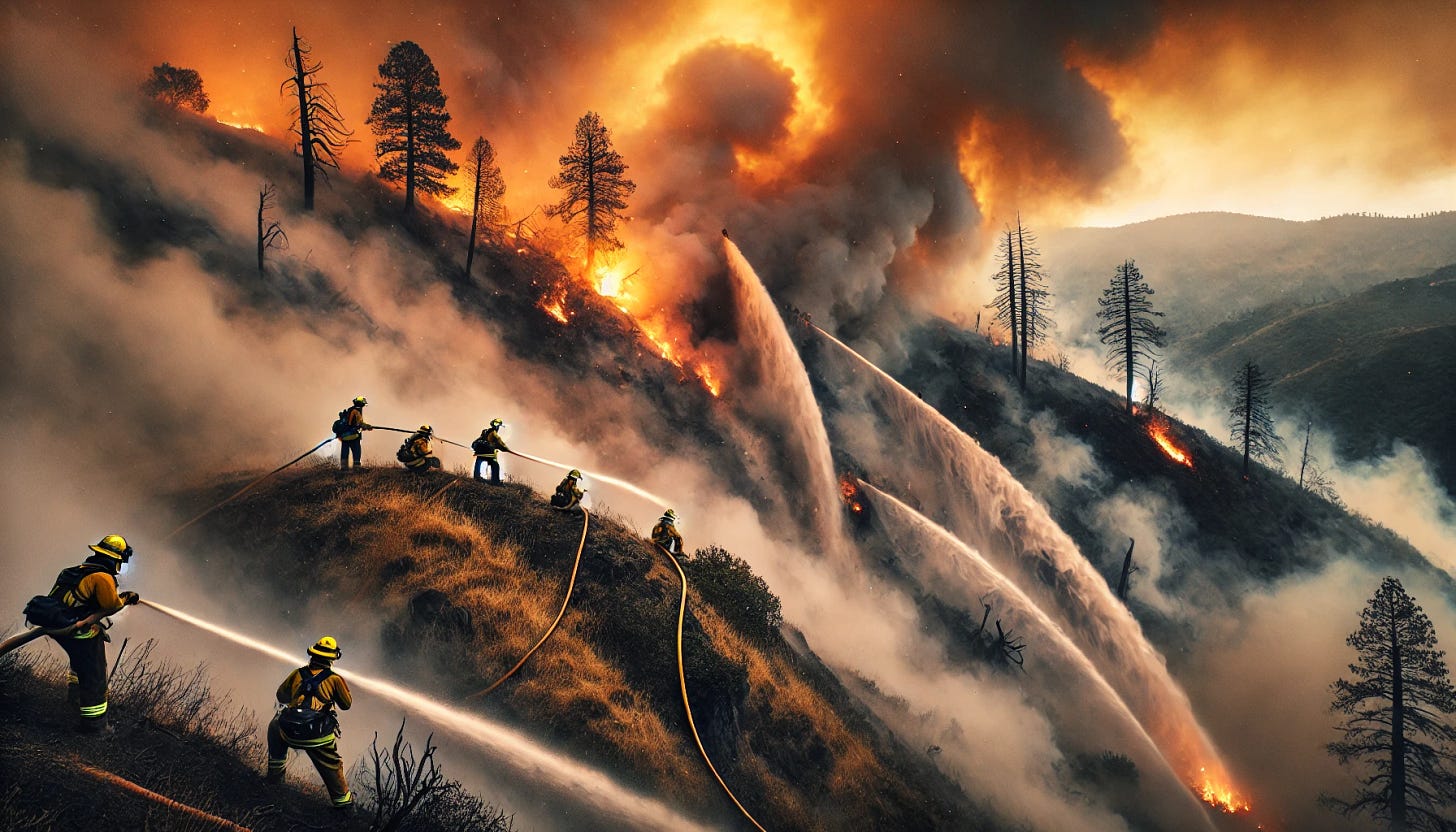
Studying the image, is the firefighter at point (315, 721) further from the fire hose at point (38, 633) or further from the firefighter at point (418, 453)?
the firefighter at point (418, 453)

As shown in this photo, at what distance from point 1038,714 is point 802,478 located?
46.2ft

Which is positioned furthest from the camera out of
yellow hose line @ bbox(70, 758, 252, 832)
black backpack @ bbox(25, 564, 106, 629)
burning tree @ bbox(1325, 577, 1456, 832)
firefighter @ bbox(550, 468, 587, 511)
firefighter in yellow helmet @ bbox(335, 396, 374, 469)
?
burning tree @ bbox(1325, 577, 1456, 832)

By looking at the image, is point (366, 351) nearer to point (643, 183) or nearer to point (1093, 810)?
point (643, 183)

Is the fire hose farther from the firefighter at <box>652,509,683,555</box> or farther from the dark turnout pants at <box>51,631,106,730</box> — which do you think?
the firefighter at <box>652,509,683,555</box>

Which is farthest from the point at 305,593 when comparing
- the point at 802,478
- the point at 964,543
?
the point at 964,543

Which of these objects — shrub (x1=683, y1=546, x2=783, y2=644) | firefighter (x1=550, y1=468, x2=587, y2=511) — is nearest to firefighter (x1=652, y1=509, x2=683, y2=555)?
shrub (x1=683, y1=546, x2=783, y2=644)

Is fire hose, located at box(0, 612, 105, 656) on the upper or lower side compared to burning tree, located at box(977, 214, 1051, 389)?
lower

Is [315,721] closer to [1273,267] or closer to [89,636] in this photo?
[89,636]

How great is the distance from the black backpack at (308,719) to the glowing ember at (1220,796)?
3129cm

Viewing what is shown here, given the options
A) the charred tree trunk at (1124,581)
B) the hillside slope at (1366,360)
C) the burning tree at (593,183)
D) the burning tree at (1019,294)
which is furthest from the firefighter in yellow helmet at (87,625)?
the hillside slope at (1366,360)

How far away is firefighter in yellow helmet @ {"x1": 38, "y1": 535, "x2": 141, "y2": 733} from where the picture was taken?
6438 millimetres

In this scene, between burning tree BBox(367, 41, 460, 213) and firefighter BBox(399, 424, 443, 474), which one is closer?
firefighter BBox(399, 424, 443, 474)

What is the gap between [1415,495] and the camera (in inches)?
2509

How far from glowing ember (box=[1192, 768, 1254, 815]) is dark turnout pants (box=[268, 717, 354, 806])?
3089cm
